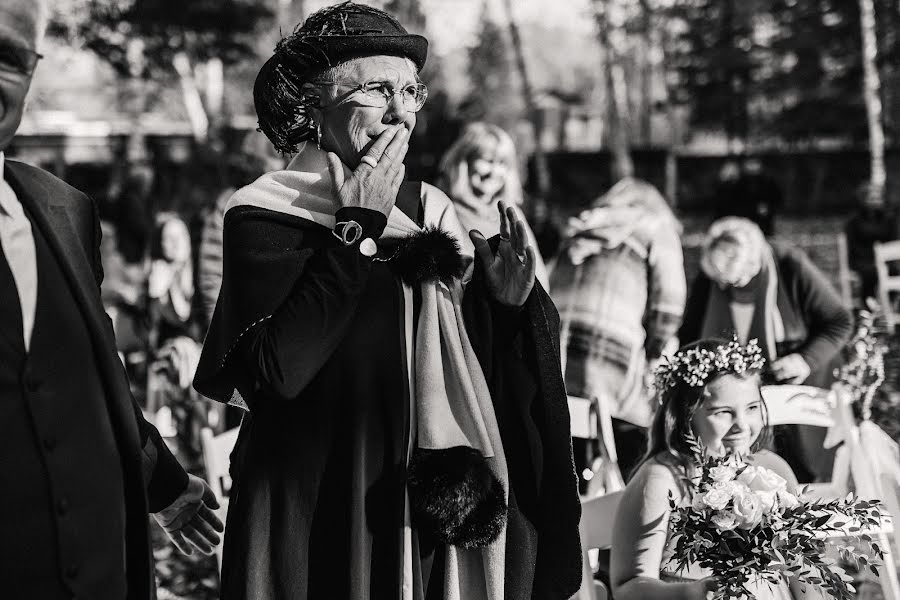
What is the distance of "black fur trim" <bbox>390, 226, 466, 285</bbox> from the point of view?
227cm

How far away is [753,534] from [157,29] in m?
22.1

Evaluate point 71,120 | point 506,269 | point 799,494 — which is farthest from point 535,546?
point 71,120

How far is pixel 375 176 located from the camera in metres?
2.23

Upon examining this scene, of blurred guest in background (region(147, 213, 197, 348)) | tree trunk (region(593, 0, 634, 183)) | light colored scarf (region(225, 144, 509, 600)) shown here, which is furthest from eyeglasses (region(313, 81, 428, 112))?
tree trunk (region(593, 0, 634, 183))

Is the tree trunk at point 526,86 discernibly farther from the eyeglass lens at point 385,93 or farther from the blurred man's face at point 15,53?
the blurred man's face at point 15,53

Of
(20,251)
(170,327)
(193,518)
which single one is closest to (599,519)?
(193,518)

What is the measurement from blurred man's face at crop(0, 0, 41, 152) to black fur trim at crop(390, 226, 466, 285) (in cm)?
80

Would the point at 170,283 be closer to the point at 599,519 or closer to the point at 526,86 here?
the point at 599,519

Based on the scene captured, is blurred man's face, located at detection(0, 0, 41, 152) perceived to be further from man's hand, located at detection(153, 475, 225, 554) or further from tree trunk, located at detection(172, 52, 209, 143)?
tree trunk, located at detection(172, 52, 209, 143)

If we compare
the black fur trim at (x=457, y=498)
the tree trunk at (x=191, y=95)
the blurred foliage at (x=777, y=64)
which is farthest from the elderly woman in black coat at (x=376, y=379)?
the blurred foliage at (x=777, y=64)

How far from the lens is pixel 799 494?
2.94m

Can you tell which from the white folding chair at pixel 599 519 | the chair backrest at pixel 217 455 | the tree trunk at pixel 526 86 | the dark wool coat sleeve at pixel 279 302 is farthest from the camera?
the tree trunk at pixel 526 86

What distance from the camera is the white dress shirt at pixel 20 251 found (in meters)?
1.70

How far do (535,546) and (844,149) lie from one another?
31.9m
